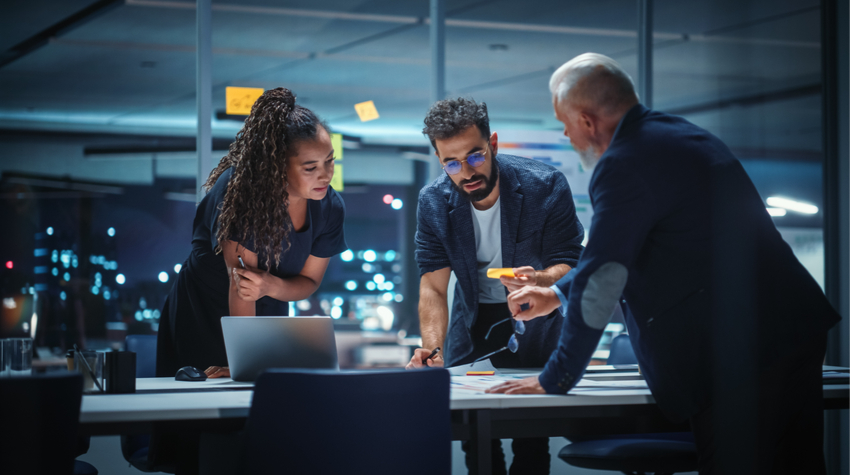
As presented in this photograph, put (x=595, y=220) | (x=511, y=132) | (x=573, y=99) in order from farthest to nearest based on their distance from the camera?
1. (x=511, y=132)
2. (x=573, y=99)
3. (x=595, y=220)

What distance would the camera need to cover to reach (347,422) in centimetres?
141

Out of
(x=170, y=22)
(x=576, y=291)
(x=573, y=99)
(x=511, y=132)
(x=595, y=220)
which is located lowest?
(x=576, y=291)

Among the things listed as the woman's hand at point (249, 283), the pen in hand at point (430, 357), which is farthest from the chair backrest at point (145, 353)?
the pen in hand at point (430, 357)

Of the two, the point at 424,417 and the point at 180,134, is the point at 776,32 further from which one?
the point at 180,134

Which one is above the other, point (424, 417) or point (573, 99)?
point (573, 99)

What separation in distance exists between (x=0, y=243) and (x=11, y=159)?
82cm

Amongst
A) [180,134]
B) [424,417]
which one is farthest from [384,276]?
[424,417]

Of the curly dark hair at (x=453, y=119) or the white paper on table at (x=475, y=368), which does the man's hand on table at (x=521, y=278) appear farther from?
the curly dark hair at (x=453, y=119)

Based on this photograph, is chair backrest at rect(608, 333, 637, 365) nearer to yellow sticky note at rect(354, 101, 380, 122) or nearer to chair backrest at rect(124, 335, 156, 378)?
chair backrest at rect(124, 335, 156, 378)

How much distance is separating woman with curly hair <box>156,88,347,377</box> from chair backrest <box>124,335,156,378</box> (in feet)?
1.64

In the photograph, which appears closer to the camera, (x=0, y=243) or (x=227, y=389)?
(x=227, y=389)

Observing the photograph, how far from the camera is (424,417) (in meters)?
1.47

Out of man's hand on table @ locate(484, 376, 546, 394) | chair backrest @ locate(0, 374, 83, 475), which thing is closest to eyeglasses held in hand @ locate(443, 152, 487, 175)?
man's hand on table @ locate(484, 376, 546, 394)

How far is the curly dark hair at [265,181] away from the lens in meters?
2.29
